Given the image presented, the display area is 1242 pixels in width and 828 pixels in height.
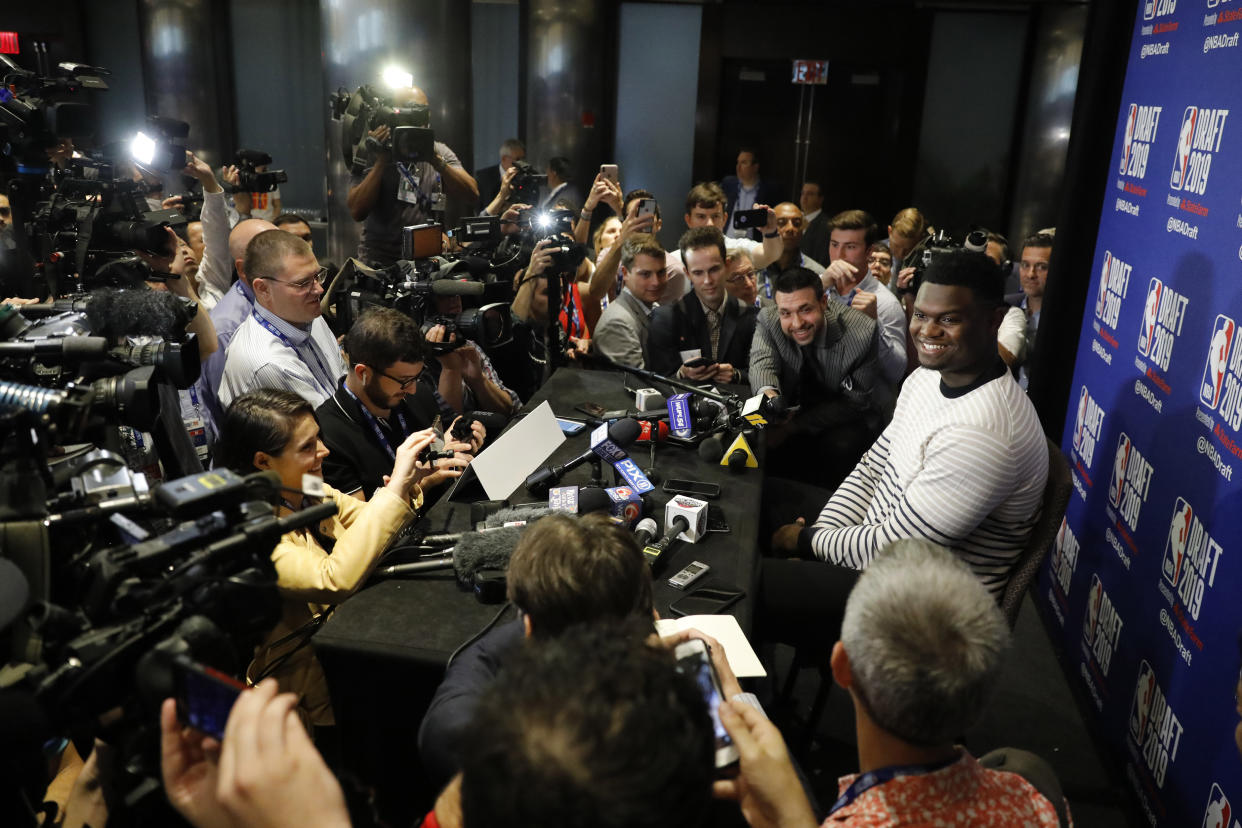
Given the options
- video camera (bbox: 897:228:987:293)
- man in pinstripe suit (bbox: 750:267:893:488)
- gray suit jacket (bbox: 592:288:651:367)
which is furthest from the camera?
video camera (bbox: 897:228:987:293)

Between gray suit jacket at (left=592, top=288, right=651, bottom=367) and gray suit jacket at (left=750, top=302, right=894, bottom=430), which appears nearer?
gray suit jacket at (left=750, top=302, right=894, bottom=430)

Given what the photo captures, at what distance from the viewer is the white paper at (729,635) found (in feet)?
6.18

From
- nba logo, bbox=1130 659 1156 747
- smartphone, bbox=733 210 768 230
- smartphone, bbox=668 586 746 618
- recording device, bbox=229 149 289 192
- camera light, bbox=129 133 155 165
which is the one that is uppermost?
camera light, bbox=129 133 155 165

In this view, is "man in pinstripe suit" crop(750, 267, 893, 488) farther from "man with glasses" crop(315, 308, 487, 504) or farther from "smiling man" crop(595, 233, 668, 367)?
"man with glasses" crop(315, 308, 487, 504)

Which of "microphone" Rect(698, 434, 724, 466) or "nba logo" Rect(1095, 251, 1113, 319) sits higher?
"nba logo" Rect(1095, 251, 1113, 319)

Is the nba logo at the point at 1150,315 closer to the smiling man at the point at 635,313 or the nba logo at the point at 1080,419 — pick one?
the nba logo at the point at 1080,419

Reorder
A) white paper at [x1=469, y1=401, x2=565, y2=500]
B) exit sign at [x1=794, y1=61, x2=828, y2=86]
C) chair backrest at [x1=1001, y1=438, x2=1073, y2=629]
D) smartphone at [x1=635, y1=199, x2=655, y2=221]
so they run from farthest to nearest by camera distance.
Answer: exit sign at [x1=794, y1=61, x2=828, y2=86], smartphone at [x1=635, y1=199, x2=655, y2=221], white paper at [x1=469, y1=401, x2=565, y2=500], chair backrest at [x1=1001, y1=438, x2=1073, y2=629]

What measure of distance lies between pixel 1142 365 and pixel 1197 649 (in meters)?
0.95

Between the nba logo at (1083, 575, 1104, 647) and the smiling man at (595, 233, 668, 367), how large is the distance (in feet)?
6.60

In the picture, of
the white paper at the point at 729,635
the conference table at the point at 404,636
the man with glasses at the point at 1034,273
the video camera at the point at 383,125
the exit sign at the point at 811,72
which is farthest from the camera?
the exit sign at the point at 811,72

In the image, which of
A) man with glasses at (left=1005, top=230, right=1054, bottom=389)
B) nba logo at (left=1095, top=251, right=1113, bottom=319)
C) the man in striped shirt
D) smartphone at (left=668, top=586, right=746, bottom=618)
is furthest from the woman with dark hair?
man with glasses at (left=1005, top=230, right=1054, bottom=389)

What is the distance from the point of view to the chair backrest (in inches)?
97.8

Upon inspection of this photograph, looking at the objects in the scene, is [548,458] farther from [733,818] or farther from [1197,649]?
[1197,649]

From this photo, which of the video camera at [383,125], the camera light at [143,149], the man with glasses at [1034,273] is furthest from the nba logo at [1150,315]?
the camera light at [143,149]
